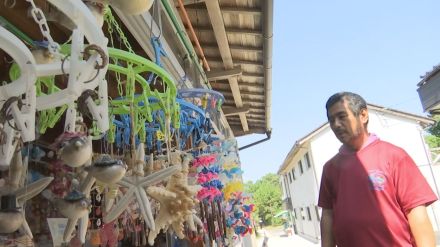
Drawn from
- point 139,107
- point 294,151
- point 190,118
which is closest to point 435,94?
point 190,118

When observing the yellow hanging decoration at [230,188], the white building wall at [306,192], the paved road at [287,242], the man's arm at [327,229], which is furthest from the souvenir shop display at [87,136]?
the white building wall at [306,192]

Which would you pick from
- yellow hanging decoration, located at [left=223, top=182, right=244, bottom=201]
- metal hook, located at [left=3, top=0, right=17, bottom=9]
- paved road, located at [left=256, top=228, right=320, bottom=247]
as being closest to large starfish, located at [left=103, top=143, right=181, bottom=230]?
metal hook, located at [left=3, top=0, right=17, bottom=9]

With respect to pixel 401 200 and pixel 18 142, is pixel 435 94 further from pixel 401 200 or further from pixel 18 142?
pixel 18 142

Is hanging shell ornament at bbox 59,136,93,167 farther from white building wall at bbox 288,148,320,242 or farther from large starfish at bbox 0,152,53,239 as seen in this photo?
white building wall at bbox 288,148,320,242

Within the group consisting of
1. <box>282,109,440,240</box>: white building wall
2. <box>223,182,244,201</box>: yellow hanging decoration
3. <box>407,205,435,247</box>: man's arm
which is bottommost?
<box>407,205,435,247</box>: man's arm

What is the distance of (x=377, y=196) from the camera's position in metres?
1.45

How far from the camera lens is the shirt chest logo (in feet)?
4.78

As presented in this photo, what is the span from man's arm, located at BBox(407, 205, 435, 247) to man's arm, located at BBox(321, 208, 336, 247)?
0.37 metres

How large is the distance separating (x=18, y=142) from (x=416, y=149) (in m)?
14.6

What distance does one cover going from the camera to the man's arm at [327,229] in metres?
1.67

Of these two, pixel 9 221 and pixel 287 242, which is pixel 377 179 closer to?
pixel 9 221

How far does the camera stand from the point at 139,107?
1.31 meters

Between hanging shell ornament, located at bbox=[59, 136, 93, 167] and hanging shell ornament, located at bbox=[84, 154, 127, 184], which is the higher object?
hanging shell ornament, located at bbox=[59, 136, 93, 167]

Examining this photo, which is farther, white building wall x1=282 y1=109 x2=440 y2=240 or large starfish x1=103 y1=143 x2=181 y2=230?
white building wall x1=282 y1=109 x2=440 y2=240
